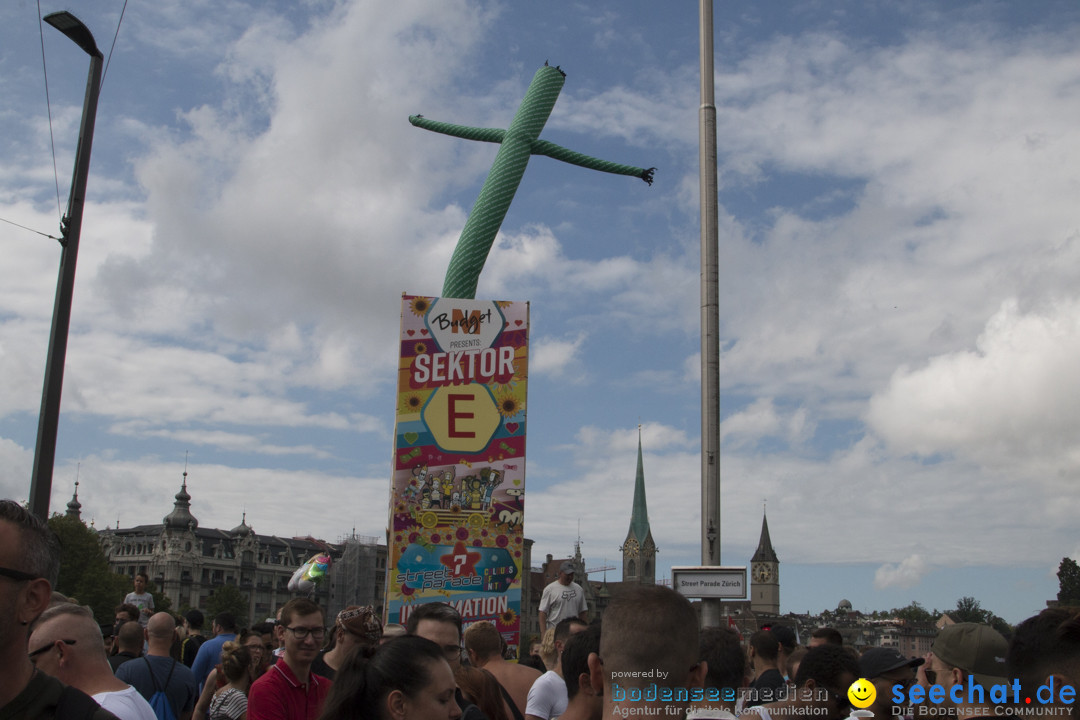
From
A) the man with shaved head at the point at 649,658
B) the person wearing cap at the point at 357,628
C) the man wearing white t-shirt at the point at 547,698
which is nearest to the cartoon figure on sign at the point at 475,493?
the man wearing white t-shirt at the point at 547,698

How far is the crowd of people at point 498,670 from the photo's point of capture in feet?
8.89

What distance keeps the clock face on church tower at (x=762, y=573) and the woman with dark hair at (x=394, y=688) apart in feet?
584

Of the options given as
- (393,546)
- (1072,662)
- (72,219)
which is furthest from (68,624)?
(393,546)

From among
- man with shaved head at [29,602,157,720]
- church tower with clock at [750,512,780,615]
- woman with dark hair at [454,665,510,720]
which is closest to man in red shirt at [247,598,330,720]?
woman with dark hair at [454,665,510,720]

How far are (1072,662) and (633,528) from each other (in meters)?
155

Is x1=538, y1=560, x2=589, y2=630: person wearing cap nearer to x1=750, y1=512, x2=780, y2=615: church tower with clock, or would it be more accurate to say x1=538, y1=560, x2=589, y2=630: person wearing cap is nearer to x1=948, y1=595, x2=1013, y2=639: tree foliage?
x1=948, y1=595, x2=1013, y2=639: tree foliage

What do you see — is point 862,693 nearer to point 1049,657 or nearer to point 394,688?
point 1049,657

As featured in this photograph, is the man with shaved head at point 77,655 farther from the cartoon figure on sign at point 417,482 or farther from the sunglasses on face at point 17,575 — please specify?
the cartoon figure on sign at point 417,482

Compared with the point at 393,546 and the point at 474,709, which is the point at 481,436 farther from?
the point at 474,709

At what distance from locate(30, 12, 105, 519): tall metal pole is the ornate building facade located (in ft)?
288

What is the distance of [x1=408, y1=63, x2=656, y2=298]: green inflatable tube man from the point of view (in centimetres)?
1784

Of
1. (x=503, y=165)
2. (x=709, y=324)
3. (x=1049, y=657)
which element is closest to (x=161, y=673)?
(x=1049, y=657)

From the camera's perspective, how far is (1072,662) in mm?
3232

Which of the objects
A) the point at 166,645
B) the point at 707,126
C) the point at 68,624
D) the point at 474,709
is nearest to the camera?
the point at 68,624
